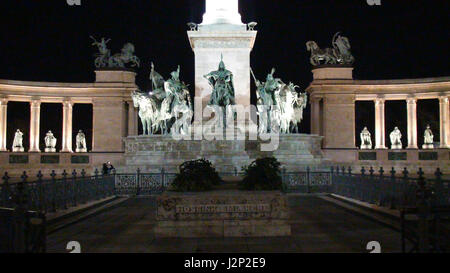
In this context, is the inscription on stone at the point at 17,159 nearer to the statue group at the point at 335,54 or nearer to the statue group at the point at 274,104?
the statue group at the point at 274,104

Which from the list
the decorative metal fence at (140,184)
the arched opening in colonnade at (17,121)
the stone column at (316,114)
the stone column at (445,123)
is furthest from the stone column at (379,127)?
the arched opening in colonnade at (17,121)

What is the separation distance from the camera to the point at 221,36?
4100 cm

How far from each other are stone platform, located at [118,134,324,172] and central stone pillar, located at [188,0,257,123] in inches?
149

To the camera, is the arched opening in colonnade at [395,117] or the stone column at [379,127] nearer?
the stone column at [379,127]

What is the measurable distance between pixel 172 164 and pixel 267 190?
72.6ft

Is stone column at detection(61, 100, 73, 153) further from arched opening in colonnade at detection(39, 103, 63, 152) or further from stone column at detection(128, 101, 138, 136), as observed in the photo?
arched opening in colonnade at detection(39, 103, 63, 152)

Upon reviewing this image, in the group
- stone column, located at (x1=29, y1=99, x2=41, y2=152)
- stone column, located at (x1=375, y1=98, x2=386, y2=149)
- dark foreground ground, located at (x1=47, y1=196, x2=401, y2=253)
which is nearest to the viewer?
dark foreground ground, located at (x1=47, y1=196, x2=401, y2=253)

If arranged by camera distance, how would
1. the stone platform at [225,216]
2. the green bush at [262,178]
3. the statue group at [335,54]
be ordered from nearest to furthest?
the stone platform at [225,216] < the green bush at [262,178] < the statue group at [335,54]

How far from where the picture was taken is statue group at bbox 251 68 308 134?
4112 centimetres

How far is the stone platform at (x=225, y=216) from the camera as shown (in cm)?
1315

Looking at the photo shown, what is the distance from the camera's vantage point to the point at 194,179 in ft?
48.5

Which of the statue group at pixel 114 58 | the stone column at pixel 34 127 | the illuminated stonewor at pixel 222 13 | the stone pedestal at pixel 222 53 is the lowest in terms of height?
the stone column at pixel 34 127

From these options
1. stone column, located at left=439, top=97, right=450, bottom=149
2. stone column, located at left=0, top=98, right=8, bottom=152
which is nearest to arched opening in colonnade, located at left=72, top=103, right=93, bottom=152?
stone column, located at left=0, top=98, right=8, bottom=152

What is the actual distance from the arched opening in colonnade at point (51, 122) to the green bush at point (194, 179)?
246 ft
